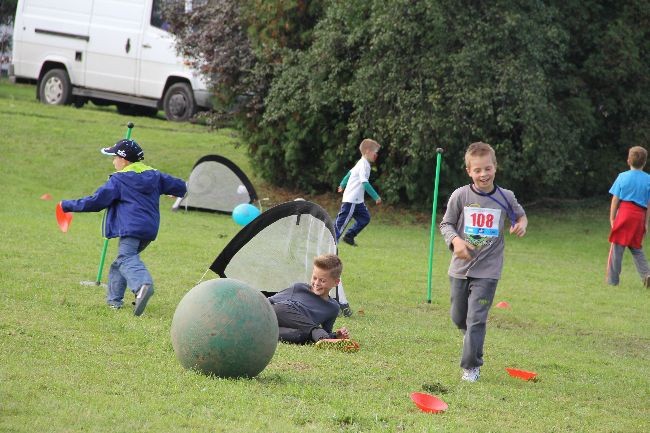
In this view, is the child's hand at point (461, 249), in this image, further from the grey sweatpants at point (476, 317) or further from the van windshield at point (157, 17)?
the van windshield at point (157, 17)

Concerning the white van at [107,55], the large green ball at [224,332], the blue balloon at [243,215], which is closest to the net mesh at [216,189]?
the blue balloon at [243,215]

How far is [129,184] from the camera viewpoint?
9.95 metres

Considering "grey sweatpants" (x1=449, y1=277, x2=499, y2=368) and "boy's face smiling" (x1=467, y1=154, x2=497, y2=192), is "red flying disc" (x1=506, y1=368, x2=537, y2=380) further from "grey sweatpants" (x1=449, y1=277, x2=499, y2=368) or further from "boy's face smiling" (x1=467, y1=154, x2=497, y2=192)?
"boy's face smiling" (x1=467, y1=154, x2=497, y2=192)

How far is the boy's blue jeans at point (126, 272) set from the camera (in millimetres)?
9759

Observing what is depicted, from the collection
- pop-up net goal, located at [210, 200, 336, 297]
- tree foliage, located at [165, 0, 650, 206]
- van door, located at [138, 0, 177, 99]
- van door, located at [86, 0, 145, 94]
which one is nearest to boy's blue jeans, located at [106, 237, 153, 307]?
pop-up net goal, located at [210, 200, 336, 297]

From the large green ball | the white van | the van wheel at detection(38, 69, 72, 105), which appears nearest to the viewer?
the large green ball

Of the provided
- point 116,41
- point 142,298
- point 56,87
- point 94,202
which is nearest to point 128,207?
point 94,202

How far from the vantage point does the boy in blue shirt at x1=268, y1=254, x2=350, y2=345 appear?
8.98 metres

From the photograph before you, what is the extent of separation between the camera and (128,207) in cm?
997

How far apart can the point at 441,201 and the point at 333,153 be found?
2.40 m

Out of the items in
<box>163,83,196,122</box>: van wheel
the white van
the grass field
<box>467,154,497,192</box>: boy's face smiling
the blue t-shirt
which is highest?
the white van

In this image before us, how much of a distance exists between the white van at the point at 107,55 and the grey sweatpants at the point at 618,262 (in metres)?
14.4

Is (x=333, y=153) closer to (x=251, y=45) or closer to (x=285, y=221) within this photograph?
(x=251, y=45)

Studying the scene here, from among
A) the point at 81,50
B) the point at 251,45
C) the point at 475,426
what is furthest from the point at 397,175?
the point at 475,426
